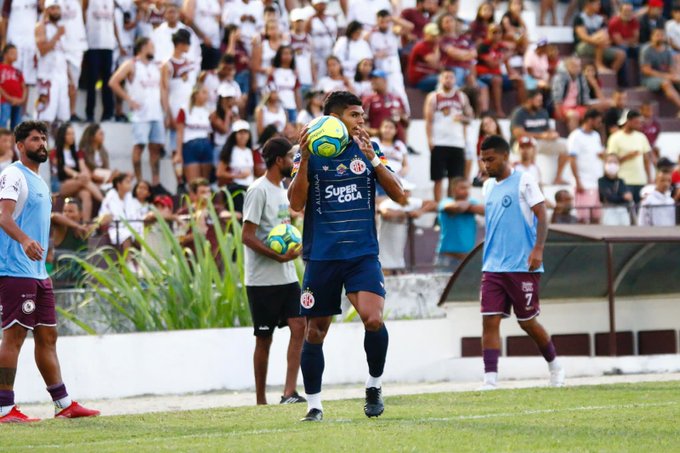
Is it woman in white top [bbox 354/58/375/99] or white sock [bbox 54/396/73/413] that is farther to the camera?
woman in white top [bbox 354/58/375/99]

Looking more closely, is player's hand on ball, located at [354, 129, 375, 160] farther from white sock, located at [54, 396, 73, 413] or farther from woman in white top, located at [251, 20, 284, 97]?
woman in white top, located at [251, 20, 284, 97]

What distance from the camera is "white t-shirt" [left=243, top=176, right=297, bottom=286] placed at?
12938 millimetres

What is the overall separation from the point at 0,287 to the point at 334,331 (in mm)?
6081

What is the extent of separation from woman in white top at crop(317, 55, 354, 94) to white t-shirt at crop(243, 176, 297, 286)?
988 centimetres

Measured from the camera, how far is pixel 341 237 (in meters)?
10.1

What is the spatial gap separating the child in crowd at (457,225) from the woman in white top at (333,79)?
14.5ft

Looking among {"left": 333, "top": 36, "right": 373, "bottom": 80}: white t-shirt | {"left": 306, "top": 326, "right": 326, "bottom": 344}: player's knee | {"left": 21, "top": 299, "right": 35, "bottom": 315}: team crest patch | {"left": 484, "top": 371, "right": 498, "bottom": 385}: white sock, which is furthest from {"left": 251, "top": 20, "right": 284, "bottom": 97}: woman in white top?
{"left": 306, "top": 326, "right": 326, "bottom": 344}: player's knee

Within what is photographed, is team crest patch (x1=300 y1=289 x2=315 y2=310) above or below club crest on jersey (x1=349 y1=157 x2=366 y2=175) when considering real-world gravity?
below

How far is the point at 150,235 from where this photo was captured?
17.4 m

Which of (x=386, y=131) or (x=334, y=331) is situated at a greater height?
(x=386, y=131)

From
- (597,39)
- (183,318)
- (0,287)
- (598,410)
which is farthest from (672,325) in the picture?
(597,39)

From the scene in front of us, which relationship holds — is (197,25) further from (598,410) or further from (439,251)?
(598,410)

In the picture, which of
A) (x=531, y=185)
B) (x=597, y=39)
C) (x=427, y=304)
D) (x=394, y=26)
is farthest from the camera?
(x=597, y=39)

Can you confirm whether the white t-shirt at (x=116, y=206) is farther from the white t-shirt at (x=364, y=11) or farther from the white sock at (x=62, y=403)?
the white t-shirt at (x=364, y=11)
